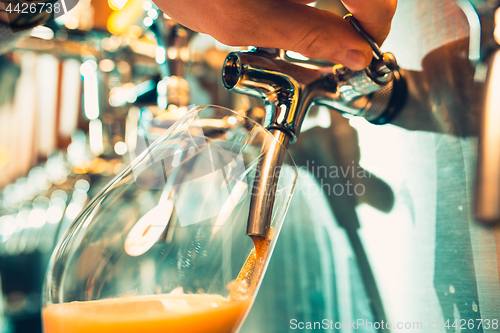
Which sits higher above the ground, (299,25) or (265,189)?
(299,25)

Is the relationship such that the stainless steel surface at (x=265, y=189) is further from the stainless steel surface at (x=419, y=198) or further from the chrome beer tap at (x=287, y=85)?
the stainless steel surface at (x=419, y=198)

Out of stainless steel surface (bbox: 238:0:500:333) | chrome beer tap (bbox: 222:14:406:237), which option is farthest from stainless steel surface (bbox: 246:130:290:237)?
stainless steel surface (bbox: 238:0:500:333)

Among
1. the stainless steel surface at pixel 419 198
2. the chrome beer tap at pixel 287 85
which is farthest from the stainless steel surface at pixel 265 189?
the stainless steel surface at pixel 419 198

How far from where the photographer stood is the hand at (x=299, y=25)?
9.2 inches

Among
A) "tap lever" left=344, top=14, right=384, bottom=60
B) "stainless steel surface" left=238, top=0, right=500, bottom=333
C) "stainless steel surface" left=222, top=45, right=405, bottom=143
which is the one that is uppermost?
"tap lever" left=344, top=14, right=384, bottom=60

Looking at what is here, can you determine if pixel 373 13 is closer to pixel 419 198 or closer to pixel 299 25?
pixel 299 25

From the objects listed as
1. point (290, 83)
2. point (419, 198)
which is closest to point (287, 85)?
point (290, 83)

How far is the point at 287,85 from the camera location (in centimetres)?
28

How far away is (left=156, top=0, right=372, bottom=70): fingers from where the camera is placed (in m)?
0.23

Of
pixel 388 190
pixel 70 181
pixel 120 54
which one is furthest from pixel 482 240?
pixel 70 181

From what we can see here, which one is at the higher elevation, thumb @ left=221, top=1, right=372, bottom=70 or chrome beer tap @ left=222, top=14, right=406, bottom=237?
thumb @ left=221, top=1, right=372, bottom=70

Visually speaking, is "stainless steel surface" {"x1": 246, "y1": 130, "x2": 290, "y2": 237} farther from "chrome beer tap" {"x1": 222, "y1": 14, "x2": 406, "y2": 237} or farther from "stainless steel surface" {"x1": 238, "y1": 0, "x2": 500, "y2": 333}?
"stainless steel surface" {"x1": 238, "y1": 0, "x2": 500, "y2": 333}

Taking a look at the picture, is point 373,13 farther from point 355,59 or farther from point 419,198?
point 419,198

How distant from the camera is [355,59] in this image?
0.83 feet
